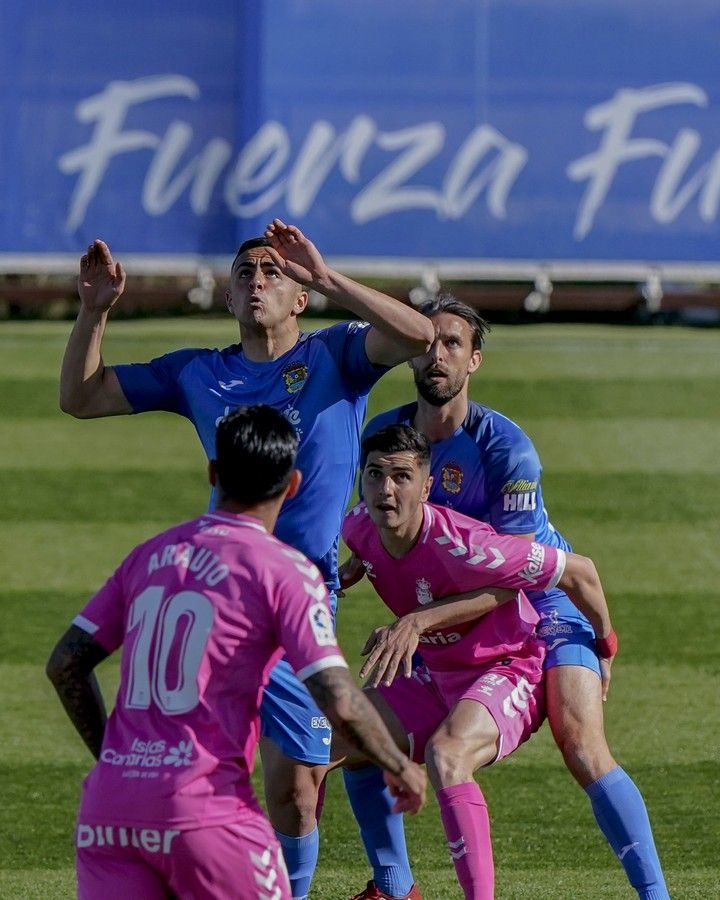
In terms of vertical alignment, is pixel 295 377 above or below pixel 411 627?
above

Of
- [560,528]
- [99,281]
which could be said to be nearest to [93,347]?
[99,281]

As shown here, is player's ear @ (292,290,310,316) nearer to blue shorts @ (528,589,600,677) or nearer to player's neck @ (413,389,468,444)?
player's neck @ (413,389,468,444)

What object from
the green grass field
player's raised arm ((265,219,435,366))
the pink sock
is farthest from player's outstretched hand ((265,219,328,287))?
the green grass field

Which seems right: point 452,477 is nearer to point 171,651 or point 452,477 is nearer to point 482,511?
point 482,511

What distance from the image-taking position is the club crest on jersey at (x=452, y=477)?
5.93m

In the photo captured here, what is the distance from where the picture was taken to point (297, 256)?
16.9ft

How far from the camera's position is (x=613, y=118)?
732 inches

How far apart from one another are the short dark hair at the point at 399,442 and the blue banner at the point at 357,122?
13.4m

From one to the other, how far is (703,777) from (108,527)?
21.3 feet

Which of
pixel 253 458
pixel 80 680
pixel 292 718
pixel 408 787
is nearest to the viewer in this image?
pixel 408 787

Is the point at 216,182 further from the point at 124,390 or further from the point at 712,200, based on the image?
the point at 124,390

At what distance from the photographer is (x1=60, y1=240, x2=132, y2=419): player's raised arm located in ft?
17.9

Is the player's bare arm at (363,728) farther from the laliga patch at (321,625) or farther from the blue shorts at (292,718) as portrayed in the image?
the blue shorts at (292,718)

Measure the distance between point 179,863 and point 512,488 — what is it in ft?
8.33
